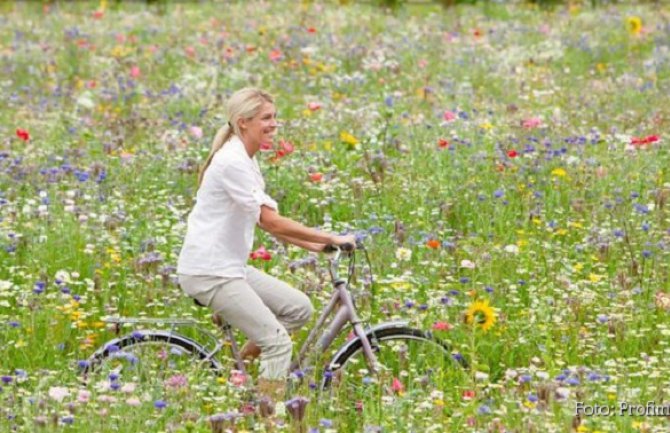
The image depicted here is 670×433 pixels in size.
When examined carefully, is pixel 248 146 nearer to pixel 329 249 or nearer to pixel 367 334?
pixel 329 249

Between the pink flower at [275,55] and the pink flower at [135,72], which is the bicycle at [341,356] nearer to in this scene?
the pink flower at [135,72]

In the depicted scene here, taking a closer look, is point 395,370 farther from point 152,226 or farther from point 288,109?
point 288,109

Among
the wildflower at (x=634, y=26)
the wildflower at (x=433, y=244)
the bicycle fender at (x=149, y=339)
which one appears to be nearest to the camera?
the bicycle fender at (x=149, y=339)

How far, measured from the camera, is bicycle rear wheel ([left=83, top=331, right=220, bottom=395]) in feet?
Result: 17.5

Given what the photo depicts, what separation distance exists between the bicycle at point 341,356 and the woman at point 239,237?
139mm

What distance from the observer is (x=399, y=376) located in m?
5.85

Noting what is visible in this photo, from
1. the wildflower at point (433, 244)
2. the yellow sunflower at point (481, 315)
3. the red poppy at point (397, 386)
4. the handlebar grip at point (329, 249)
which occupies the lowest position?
the red poppy at point (397, 386)

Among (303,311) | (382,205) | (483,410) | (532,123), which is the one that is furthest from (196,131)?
(483,410)

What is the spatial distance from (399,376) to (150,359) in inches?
43.1

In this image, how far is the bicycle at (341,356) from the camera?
5574 millimetres

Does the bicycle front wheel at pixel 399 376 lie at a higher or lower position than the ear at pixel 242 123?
lower

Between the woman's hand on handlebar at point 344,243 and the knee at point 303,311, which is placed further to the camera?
the knee at point 303,311

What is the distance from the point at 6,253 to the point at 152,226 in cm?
88

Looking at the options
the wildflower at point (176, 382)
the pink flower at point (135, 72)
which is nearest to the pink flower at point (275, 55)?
the pink flower at point (135, 72)
